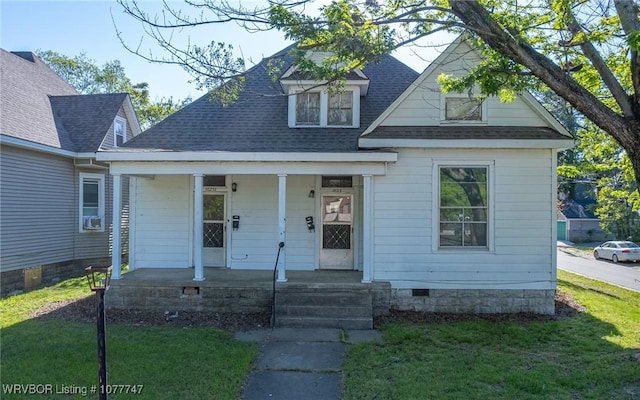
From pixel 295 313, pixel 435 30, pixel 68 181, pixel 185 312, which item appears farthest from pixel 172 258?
pixel 435 30

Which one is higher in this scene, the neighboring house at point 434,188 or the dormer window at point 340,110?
the dormer window at point 340,110

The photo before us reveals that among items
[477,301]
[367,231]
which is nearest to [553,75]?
[367,231]

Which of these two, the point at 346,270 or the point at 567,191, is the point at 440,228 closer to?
the point at 346,270

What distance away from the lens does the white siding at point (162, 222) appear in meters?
10.0

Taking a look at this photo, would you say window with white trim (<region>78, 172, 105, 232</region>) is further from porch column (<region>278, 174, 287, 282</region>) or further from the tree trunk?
the tree trunk

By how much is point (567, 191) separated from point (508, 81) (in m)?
39.7

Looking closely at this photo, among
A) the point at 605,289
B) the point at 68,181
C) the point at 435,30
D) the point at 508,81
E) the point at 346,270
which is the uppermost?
the point at 435,30

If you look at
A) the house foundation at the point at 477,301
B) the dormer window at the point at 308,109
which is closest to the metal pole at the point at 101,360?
the house foundation at the point at 477,301

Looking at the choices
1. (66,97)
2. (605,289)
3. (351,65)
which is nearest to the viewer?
(351,65)

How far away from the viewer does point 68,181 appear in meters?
12.4

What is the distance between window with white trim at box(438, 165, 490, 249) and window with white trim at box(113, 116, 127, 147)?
35.6 ft

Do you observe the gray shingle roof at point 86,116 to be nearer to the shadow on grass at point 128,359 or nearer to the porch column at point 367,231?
the shadow on grass at point 128,359

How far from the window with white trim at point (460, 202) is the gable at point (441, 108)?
3.06ft

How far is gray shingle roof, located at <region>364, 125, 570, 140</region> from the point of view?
8.30 meters
